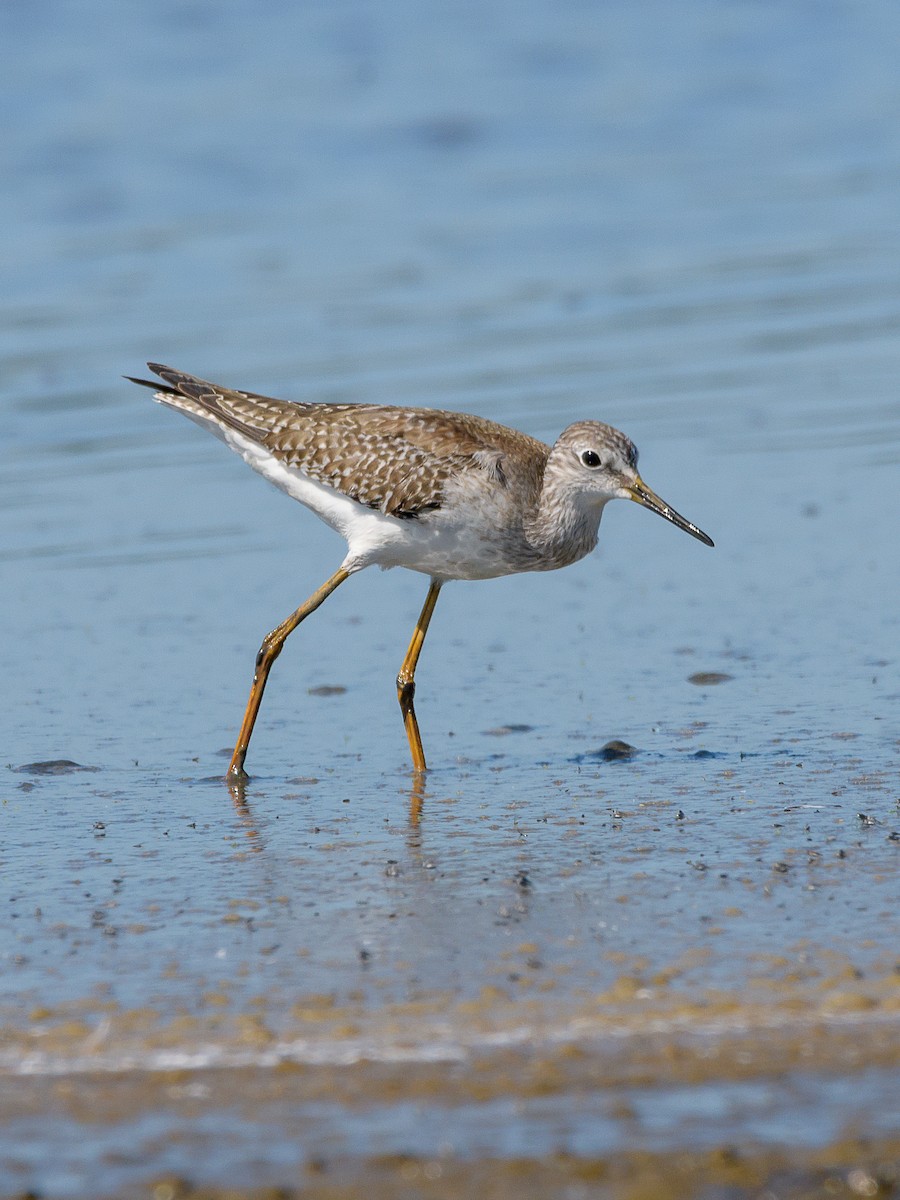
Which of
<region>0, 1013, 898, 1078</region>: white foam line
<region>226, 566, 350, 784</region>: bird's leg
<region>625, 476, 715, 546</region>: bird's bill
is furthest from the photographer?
<region>625, 476, 715, 546</region>: bird's bill

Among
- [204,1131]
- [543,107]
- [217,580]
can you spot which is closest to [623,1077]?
[204,1131]

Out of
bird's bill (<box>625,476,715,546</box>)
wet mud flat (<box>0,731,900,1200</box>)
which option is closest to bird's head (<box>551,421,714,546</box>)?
bird's bill (<box>625,476,715,546</box>)

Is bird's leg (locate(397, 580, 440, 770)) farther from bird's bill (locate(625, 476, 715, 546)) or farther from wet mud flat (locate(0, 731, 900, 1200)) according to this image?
bird's bill (locate(625, 476, 715, 546))

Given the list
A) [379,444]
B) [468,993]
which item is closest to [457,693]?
[379,444]

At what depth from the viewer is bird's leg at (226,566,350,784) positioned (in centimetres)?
727

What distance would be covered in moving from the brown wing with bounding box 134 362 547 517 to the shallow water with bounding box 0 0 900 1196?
3.04 feet

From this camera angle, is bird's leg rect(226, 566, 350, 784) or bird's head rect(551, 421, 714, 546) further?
bird's head rect(551, 421, 714, 546)

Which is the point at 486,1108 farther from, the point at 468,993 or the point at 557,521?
the point at 557,521

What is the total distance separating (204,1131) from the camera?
14.0ft

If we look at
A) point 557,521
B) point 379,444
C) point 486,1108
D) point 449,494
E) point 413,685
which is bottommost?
point 486,1108

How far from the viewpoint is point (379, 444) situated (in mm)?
8031

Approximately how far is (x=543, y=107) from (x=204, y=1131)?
62.2 ft

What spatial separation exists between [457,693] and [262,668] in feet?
2.96

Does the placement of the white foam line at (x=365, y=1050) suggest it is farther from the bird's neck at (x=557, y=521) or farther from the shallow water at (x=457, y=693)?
the bird's neck at (x=557, y=521)
